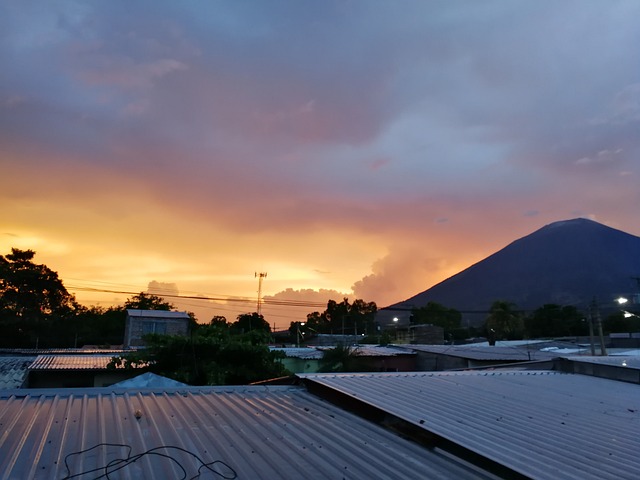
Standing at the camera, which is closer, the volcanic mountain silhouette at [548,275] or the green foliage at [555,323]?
the green foliage at [555,323]

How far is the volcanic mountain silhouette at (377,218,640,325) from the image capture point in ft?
463

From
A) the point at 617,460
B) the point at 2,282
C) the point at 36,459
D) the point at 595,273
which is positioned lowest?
the point at 617,460

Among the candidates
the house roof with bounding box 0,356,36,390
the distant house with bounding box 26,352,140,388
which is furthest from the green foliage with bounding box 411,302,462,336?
the house roof with bounding box 0,356,36,390

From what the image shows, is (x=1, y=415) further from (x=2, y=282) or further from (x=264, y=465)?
(x=2, y=282)

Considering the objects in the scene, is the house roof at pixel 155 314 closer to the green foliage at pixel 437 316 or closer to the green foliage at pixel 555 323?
the green foliage at pixel 555 323

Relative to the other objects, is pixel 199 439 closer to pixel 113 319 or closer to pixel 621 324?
pixel 113 319

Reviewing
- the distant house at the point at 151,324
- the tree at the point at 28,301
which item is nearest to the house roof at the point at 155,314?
the distant house at the point at 151,324

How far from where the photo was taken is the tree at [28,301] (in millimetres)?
35469

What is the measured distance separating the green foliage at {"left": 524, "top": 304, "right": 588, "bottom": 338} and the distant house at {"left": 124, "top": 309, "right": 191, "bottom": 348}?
1656 inches

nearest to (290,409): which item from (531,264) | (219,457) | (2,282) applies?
(219,457)

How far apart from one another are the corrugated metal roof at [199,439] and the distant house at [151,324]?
99.5ft

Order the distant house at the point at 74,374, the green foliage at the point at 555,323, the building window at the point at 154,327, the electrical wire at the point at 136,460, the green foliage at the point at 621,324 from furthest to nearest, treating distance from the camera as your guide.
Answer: the green foliage at the point at 555,323, the green foliage at the point at 621,324, the building window at the point at 154,327, the distant house at the point at 74,374, the electrical wire at the point at 136,460

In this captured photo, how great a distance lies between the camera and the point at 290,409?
16.1ft

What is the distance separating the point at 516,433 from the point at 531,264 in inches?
7445
